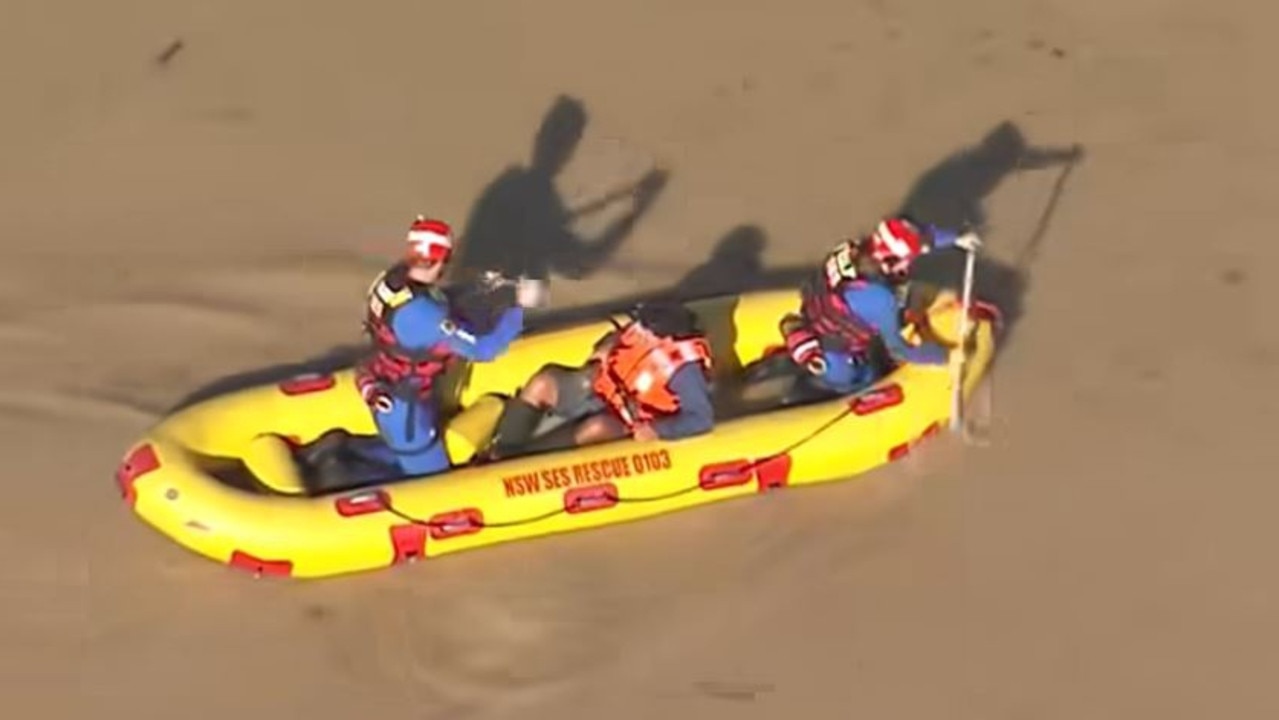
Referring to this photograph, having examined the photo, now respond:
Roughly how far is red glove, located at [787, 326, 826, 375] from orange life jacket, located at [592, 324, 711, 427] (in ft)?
1.20

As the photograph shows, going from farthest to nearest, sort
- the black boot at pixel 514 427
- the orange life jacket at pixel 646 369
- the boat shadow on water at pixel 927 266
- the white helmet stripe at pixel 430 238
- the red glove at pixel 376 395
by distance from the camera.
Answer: the boat shadow on water at pixel 927 266 < the black boot at pixel 514 427 < the orange life jacket at pixel 646 369 < the red glove at pixel 376 395 < the white helmet stripe at pixel 430 238

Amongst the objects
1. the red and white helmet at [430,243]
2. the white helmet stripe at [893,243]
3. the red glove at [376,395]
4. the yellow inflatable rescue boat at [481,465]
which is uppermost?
the red and white helmet at [430,243]

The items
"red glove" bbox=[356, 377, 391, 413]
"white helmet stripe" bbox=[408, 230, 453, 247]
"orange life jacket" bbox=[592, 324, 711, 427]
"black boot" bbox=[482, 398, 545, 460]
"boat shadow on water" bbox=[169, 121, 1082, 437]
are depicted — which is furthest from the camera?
"boat shadow on water" bbox=[169, 121, 1082, 437]

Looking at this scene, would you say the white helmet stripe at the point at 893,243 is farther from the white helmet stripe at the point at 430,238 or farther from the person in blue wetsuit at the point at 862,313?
the white helmet stripe at the point at 430,238

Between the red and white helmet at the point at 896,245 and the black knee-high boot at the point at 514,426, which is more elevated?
the red and white helmet at the point at 896,245

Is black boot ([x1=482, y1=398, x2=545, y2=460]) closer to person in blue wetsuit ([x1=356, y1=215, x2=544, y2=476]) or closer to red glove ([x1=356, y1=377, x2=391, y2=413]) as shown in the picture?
person in blue wetsuit ([x1=356, y1=215, x2=544, y2=476])

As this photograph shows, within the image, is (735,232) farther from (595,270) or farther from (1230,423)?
(1230,423)

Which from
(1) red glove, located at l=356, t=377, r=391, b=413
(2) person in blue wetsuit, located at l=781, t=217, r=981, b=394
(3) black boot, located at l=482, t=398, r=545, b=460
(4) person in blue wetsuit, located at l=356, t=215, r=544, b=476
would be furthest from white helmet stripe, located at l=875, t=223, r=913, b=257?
(1) red glove, located at l=356, t=377, r=391, b=413

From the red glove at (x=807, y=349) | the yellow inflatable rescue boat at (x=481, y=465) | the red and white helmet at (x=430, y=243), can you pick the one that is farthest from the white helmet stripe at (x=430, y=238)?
the red glove at (x=807, y=349)

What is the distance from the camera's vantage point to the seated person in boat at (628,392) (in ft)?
31.1

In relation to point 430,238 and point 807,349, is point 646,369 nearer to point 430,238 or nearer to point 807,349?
point 807,349

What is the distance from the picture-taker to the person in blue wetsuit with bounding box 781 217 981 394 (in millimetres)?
9484

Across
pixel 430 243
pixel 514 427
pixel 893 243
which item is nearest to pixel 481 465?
pixel 514 427

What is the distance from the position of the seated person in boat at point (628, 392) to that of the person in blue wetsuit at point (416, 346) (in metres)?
0.30
